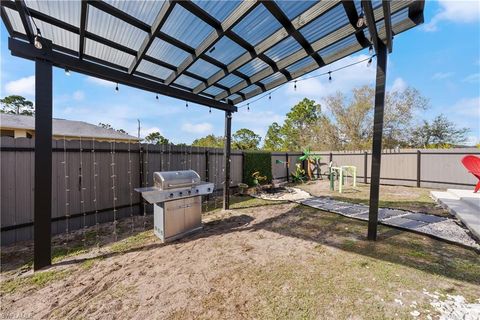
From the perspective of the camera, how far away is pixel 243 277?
227 centimetres

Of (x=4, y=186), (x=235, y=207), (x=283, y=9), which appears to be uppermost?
(x=283, y=9)

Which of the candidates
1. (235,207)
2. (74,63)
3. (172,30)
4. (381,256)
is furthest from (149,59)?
(381,256)

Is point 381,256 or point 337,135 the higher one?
point 337,135

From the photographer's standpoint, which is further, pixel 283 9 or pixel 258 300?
pixel 283 9

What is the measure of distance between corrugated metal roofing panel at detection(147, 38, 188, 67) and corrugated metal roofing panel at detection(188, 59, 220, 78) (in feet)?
0.93

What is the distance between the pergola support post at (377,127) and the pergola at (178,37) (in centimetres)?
1

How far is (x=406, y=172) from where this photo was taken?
29.0 ft

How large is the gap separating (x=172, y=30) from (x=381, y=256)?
14.0 feet

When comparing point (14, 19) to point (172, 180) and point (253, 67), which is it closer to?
point (172, 180)

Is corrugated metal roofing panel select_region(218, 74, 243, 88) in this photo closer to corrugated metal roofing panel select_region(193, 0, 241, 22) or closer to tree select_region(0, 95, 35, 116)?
corrugated metal roofing panel select_region(193, 0, 241, 22)

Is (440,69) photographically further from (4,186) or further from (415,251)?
(4,186)

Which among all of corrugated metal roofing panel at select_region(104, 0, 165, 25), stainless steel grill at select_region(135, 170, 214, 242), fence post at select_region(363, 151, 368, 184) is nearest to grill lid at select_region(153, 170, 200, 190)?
stainless steel grill at select_region(135, 170, 214, 242)

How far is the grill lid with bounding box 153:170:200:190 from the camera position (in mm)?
3330

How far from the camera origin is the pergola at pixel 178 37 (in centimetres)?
226
